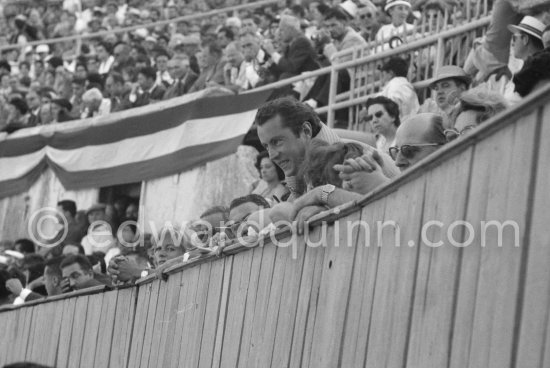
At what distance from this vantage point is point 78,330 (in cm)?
975

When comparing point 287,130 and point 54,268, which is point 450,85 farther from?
point 54,268

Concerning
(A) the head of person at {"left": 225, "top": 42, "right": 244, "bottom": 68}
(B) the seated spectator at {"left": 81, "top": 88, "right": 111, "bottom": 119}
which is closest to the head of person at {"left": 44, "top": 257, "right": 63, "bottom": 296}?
(A) the head of person at {"left": 225, "top": 42, "right": 244, "bottom": 68}

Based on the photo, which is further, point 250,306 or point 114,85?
point 114,85

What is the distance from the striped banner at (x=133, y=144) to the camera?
16406 millimetres

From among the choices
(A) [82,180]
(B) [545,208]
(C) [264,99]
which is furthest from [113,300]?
(A) [82,180]

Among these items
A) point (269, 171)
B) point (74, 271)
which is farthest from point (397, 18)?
point (74, 271)

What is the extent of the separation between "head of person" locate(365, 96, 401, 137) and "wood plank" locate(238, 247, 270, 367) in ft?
16.3

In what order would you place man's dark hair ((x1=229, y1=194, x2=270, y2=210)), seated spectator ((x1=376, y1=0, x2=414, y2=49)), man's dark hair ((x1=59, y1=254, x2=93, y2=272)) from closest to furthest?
1. man's dark hair ((x1=229, y1=194, x2=270, y2=210))
2. man's dark hair ((x1=59, y1=254, x2=93, y2=272))
3. seated spectator ((x1=376, y1=0, x2=414, y2=49))

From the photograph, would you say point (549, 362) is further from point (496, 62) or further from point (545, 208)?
point (496, 62)

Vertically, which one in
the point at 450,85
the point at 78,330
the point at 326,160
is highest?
the point at 450,85

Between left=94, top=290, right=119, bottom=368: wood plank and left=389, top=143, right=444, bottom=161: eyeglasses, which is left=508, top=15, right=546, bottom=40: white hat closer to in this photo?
left=389, top=143, right=444, bottom=161: eyeglasses

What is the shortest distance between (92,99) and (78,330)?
37.6 feet

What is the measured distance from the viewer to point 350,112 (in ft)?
47.3

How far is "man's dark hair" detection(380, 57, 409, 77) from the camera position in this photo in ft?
43.9
